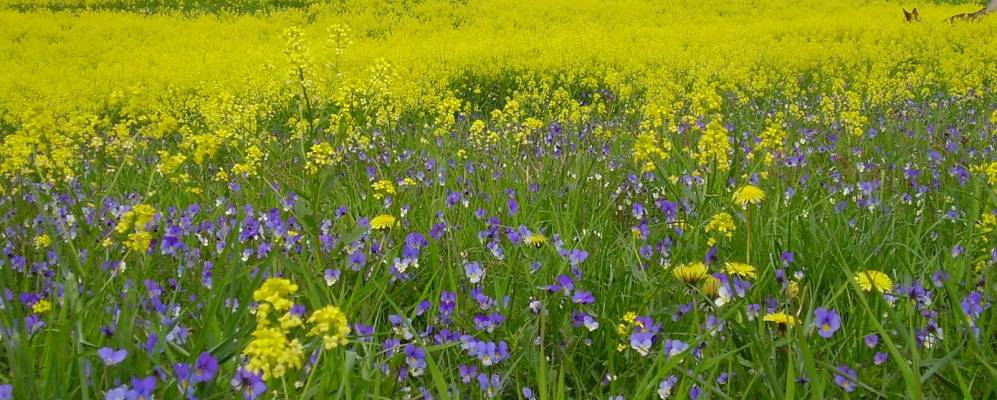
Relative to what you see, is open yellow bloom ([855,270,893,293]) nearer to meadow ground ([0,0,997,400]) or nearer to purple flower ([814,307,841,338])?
meadow ground ([0,0,997,400])

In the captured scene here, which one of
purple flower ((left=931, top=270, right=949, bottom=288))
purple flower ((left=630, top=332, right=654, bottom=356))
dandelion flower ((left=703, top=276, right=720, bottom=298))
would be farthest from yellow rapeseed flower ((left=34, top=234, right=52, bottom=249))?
purple flower ((left=931, top=270, right=949, bottom=288))

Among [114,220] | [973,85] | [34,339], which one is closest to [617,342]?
[34,339]

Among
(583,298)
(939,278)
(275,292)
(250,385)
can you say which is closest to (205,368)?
(250,385)

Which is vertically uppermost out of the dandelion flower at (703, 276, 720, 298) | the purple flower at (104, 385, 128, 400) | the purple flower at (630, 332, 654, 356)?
the purple flower at (104, 385, 128, 400)

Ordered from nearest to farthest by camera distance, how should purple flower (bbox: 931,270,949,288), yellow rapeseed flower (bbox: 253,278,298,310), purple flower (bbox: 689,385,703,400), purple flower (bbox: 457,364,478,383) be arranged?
1. yellow rapeseed flower (bbox: 253,278,298,310)
2. purple flower (bbox: 689,385,703,400)
3. purple flower (bbox: 457,364,478,383)
4. purple flower (bbox: 931,270,949,288)

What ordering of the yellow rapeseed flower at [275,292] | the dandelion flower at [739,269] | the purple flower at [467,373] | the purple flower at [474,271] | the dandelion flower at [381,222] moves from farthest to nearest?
the dandelion flower at [381,222] < the purple flower at [474,271] < the dandelion flower at [739,269] < the purple flower at [467,373] < the yellow rapeseed flower at [275,292]

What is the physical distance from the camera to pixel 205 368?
4.32 ft

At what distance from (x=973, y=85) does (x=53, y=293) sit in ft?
23.8

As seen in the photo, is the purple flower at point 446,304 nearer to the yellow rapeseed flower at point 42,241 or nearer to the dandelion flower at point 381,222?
the dandelion flower at point 381,222

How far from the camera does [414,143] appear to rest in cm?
486

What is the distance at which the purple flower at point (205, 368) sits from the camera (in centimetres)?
131

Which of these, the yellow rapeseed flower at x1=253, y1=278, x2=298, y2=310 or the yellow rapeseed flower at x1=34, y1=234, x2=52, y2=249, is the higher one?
the yellow rapeseed flower at x1=253, y1=278, x2=298, y2=310

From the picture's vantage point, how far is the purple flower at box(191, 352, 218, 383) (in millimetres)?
1306

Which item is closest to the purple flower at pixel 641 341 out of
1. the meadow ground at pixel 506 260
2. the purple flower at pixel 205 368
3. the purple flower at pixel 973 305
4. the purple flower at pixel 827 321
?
the meadow ground at pixel 506 260
